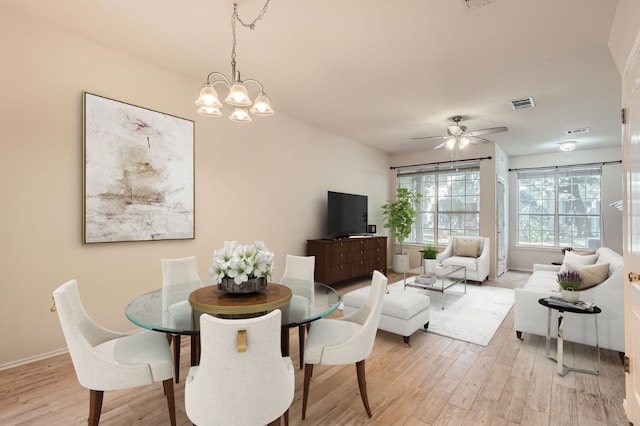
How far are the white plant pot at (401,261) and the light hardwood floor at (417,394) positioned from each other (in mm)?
3771

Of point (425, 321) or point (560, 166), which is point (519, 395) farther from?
point (560, 166)

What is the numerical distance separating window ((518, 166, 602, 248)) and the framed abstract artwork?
7666mm

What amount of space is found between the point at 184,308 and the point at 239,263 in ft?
1.62

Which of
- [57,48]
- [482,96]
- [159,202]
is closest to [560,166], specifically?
[482,96]

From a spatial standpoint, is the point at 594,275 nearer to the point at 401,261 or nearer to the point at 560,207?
the point at 401,261

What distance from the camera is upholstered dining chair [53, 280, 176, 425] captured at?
1552 millimetres

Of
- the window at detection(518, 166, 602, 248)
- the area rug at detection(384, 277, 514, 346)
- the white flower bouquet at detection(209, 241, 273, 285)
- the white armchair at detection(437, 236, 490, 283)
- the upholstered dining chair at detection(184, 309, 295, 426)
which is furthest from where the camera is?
the window at detection(518, 166, 602, 248)

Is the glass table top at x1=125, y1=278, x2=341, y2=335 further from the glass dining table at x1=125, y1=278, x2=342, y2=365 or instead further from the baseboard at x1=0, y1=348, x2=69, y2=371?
the baseboard at x1=0, y1=348, x2=69, y2=371

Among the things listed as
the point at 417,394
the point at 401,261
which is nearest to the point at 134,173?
the point at 417,394

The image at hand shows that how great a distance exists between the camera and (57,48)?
106 inches

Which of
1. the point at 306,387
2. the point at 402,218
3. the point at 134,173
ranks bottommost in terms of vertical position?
the point at 306,387

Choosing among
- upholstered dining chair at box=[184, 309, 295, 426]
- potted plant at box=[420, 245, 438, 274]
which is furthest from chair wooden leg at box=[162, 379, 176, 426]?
potted plant at box=[420, 245, 438, 274]

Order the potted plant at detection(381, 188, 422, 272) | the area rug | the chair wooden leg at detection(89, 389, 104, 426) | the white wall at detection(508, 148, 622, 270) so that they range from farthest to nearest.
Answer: the potted plant at detection(381, 188, 422, 272) → the white wall at detection(508, 148, 622, 270) → the area rug → the chair wooden leg at detection(89, 389, 104, 426)

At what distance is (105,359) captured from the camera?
1.59 meters
